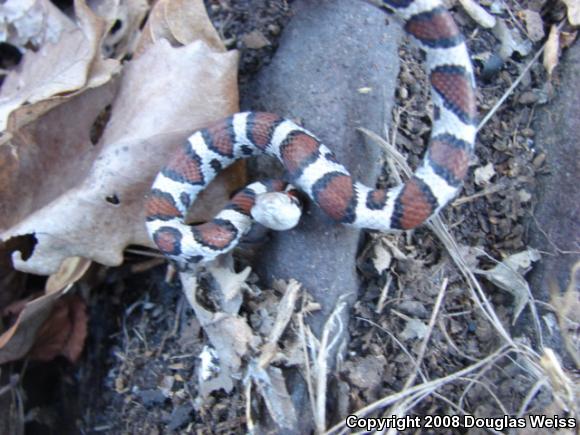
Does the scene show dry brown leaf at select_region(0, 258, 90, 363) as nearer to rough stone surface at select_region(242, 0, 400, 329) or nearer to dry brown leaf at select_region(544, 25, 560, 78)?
rough stone surface at select_region(242, 0, 400, 329)

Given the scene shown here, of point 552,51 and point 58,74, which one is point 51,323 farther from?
point 552,51

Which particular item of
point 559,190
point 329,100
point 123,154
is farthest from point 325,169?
point 559,190

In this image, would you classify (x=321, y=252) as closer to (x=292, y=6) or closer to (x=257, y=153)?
(x=257, y=153)

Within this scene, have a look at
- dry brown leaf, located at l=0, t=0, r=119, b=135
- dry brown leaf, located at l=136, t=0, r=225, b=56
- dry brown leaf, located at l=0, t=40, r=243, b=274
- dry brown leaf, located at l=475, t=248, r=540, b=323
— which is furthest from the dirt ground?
dry brown leaf, located at l=0, t=0, r=119, b=135

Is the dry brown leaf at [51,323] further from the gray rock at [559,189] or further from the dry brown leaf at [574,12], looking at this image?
the dry brown leaf at [574,12]

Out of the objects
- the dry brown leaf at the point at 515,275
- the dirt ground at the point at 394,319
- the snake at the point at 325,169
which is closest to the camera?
the dirt ground at the point at 394,319

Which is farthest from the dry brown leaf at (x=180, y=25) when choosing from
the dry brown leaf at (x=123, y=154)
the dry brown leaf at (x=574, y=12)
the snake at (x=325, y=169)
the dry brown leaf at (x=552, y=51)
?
the dry brown leaf at (x=574, y=12)

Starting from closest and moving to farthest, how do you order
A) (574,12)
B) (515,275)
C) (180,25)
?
(515,275)
(180,25)
(574,12)
